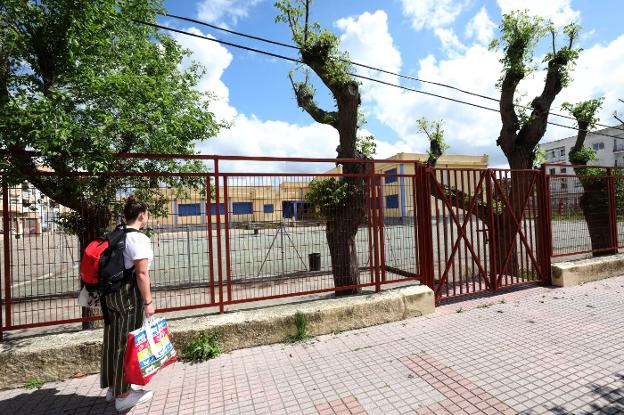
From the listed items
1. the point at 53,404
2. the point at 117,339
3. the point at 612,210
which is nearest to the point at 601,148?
the point at 612,210

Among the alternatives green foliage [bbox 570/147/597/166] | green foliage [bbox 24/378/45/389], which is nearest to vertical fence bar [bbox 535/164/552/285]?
green foliage [bbox 570/147/597/166]

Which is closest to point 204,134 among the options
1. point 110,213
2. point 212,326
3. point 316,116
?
point 110,213

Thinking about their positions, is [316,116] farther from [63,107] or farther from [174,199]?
[63,107]

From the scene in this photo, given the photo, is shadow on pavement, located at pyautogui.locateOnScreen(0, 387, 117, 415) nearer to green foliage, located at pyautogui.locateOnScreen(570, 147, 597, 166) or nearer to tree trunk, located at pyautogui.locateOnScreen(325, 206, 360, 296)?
tree trunk, located at pyautogui.locateOnScreen(325, 206, 360, 296)

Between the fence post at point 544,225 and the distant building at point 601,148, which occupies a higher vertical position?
the distant building at point 601,148

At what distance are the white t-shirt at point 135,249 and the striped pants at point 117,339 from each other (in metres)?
0.22

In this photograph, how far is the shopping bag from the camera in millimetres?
2801

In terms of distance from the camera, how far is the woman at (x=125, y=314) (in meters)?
2.98

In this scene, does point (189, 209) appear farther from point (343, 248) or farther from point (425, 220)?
point (425, 220)

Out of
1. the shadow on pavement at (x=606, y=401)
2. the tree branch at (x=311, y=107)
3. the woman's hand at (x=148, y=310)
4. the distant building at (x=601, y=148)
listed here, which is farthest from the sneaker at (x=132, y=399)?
the distant building at (x=601, y=148)

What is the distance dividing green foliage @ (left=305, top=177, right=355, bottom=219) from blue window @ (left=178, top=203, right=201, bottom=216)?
1.66m

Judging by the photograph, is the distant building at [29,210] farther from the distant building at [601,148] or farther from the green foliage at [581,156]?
the distant building at [601,148]

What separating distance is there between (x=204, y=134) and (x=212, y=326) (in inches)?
122

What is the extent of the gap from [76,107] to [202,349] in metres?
3.16
